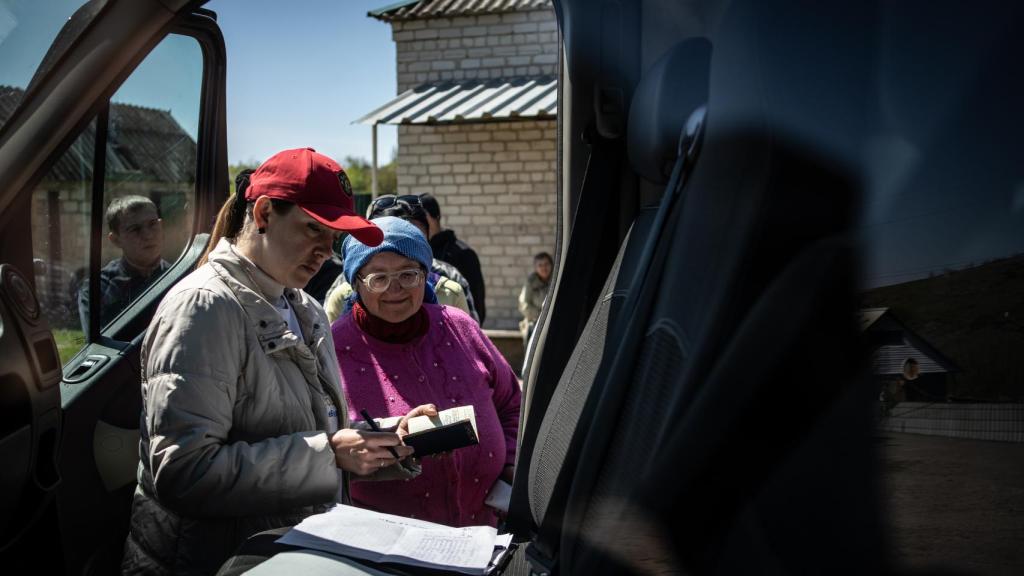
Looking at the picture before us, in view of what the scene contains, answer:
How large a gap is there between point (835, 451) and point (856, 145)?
349mm

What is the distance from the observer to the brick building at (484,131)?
11.0m

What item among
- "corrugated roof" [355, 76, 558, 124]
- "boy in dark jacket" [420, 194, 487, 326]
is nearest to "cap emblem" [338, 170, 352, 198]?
"boy in dark jacket" [420, 194, 487, 326]

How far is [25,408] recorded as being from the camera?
2.04 m

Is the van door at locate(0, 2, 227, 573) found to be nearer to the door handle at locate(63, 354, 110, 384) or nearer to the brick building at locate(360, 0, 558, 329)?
the door handle at locate(63, 354, 110, 384)

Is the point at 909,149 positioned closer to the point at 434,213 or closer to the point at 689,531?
the point at 689,531

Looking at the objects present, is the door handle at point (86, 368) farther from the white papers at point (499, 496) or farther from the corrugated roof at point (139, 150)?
the white papers at point (499, 496)

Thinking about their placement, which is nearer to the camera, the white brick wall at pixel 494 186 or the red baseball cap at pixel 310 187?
the red baseball cap at pixel 310 187

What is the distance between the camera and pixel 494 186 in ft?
36.8

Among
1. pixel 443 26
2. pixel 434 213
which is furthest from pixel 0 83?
pixel 443 26

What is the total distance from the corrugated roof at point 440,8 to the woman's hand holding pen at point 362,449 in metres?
9.48

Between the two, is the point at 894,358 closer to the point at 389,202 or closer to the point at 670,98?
the point at 670,98

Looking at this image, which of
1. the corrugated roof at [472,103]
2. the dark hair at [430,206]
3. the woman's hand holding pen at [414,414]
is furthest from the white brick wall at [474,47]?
the woman's hand holding pen at [414,414]

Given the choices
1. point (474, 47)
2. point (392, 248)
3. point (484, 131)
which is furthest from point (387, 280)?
point (474, 47)

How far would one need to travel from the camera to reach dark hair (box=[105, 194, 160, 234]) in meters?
2.71
